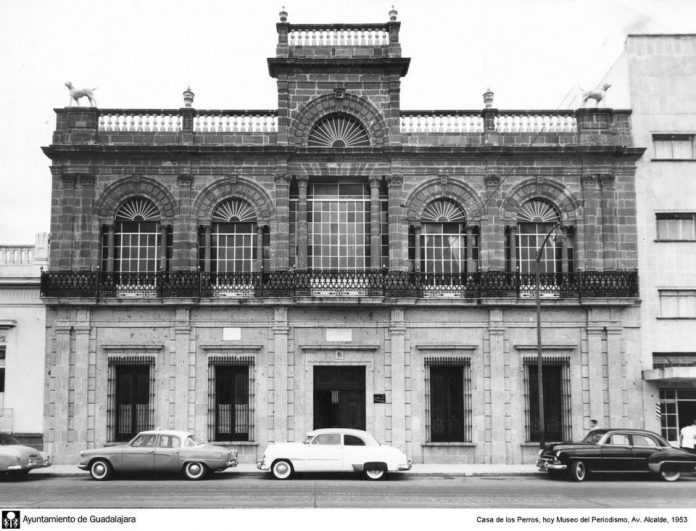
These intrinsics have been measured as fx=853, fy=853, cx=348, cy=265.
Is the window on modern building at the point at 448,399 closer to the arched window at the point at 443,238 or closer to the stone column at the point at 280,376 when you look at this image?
the arched window at the point at 443,238

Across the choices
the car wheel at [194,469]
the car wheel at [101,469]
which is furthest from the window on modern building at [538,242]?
the car wheel at [101,469]

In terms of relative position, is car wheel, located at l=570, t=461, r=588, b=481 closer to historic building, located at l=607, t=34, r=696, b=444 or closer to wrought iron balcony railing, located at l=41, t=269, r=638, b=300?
historic building, located at l=607, t=34, r=696, b=444

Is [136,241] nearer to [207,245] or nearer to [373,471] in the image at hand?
[207,245]

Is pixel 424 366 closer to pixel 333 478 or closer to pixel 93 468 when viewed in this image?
pixel 333 478

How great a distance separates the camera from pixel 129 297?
28734 millimetres

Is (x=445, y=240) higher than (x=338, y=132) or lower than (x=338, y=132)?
lower

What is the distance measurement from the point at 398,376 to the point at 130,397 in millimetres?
9085

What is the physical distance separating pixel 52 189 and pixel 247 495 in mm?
14669

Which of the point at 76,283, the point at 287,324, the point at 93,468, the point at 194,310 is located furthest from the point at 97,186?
the point at 93,468

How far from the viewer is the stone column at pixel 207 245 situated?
29312 mm

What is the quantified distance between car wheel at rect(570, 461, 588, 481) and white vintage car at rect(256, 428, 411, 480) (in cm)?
455

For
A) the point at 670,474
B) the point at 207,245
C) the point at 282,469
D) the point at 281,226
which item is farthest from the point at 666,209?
the point at 282,469
